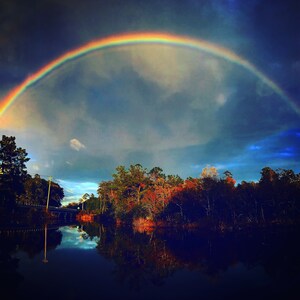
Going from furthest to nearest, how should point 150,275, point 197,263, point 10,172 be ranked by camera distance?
point 10,172 < point 197,263 < point 150,275

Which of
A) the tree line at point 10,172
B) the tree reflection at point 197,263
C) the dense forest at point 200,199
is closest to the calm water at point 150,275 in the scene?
the tree reflection at point 197,263

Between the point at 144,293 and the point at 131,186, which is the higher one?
the point at 131,186

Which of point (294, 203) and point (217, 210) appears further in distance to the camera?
point (294, 203)

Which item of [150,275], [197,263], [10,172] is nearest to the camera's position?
[150,275]

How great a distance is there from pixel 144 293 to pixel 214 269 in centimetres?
584

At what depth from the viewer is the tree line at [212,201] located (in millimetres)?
51812

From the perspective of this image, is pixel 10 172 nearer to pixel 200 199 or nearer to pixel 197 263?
pixel 200 199

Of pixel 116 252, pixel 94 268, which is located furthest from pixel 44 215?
pixel 94 268

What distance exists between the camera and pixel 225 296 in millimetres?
9406

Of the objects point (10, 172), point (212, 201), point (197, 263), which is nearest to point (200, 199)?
point (212, 201)

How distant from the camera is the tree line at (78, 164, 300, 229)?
5181 centimetres

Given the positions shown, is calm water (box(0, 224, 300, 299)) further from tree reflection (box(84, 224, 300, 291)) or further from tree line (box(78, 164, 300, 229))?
tree line (box(78, 164, 300, 229))

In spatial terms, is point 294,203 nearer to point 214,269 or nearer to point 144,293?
point 214,269

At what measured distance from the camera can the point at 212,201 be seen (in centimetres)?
5309
